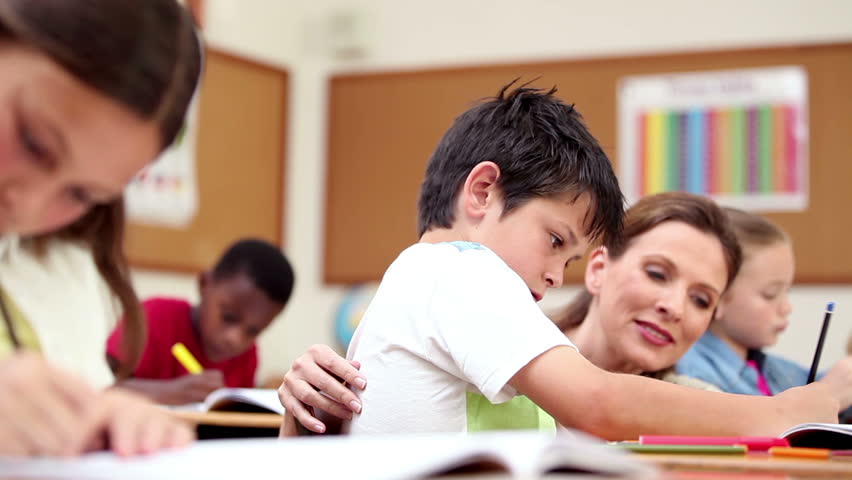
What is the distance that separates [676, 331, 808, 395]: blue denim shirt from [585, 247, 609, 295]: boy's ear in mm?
242

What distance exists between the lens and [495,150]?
3.94 ft

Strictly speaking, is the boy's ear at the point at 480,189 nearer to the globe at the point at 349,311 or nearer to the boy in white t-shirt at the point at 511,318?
the boy in white t-shirt at the point at 511,318

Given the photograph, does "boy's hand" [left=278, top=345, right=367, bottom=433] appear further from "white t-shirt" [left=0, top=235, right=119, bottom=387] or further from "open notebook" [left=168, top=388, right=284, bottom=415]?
"open notebook" [left=168, top=388, right=284, bottom=415]

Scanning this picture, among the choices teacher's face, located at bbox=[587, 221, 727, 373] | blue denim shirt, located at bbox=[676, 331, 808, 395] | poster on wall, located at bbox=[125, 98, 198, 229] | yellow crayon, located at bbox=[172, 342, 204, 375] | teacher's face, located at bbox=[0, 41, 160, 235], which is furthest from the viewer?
poster on wall, located at bbox=[125, 98, 198, 229]

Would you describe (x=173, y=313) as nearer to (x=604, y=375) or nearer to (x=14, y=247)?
(x=14, y=247)

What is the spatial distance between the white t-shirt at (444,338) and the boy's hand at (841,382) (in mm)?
345

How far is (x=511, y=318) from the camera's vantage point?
36.6 inches

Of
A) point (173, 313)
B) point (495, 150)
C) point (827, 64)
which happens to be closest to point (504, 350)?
point (495, 150)

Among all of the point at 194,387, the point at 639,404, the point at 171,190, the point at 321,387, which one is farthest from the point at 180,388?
the point at 171,190

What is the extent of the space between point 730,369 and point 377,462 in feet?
4.67

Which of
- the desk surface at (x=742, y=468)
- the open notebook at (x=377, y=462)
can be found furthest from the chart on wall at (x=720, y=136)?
the open notebook at (x=377, y=462)

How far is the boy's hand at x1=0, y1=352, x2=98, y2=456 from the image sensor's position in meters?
0.53

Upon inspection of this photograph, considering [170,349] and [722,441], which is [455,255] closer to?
[722,441]

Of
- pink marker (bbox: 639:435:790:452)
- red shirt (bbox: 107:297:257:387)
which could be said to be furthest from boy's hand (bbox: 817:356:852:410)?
red shirt (bbox: 107:297:257:387)
